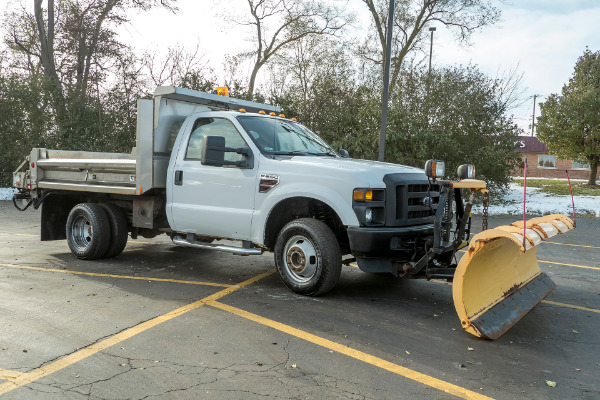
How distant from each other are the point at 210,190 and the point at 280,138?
1.10 m

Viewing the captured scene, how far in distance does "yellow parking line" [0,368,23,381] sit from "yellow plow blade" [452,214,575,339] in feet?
11.2

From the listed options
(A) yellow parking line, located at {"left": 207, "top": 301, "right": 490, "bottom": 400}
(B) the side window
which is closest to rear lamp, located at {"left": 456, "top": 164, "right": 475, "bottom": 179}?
(A) yellow parking line, located at {"left": 207, "top": 301, "right": 490, "bottom": 400}

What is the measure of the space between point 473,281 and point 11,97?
19760 mm

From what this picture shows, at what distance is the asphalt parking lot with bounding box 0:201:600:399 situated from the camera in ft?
11.3

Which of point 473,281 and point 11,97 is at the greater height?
point 11,97

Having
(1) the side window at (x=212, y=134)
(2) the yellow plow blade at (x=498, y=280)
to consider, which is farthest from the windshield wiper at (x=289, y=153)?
(2) the yellow plow blade at (x=498, y=280)

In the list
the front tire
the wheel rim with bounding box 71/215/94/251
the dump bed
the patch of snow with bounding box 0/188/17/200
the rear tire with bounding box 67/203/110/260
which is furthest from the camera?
the patch of snow with bounding box 0/188/17/200

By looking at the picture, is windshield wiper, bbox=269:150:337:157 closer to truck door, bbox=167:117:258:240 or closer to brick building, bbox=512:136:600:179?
truck door, bbox=167:117:258:240

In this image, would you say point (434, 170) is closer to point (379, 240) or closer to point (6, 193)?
point (379, 240)

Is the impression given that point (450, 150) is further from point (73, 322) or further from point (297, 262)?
point (73, 322)

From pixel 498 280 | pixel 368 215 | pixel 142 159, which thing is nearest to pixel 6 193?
pixel 142 159

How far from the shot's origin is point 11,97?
19188 millimetres

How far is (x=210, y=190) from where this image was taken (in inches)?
252

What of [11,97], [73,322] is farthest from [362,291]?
[11,97]
